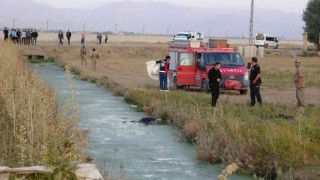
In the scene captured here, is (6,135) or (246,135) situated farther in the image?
(246,135)

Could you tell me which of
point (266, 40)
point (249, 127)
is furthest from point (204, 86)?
point (266, 40)

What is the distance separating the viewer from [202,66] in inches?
1075

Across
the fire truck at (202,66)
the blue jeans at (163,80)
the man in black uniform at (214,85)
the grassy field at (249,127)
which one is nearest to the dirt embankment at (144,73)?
the grassy field at (249,127)

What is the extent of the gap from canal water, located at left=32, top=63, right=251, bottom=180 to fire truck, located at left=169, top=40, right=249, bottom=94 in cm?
419

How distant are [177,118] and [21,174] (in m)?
11.8

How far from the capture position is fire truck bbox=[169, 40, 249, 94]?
88.7ft

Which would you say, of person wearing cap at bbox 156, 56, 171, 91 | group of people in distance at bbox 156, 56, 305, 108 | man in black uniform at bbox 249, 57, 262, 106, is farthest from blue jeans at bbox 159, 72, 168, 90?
man in black uniform at bbox 249, 57, 262, 106

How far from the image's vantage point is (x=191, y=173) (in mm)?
13297

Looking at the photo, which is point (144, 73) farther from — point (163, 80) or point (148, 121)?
point (148, 121)

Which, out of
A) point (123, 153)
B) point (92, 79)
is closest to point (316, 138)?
point (123, 153)

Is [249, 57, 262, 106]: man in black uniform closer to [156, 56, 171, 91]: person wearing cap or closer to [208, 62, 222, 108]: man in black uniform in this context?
[208, 62, 222, 108]: man in black uniform

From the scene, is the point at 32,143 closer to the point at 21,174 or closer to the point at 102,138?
the point at 21,174

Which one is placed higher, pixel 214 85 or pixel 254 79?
pixel 254 79

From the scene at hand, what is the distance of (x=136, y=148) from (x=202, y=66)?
11.7m
